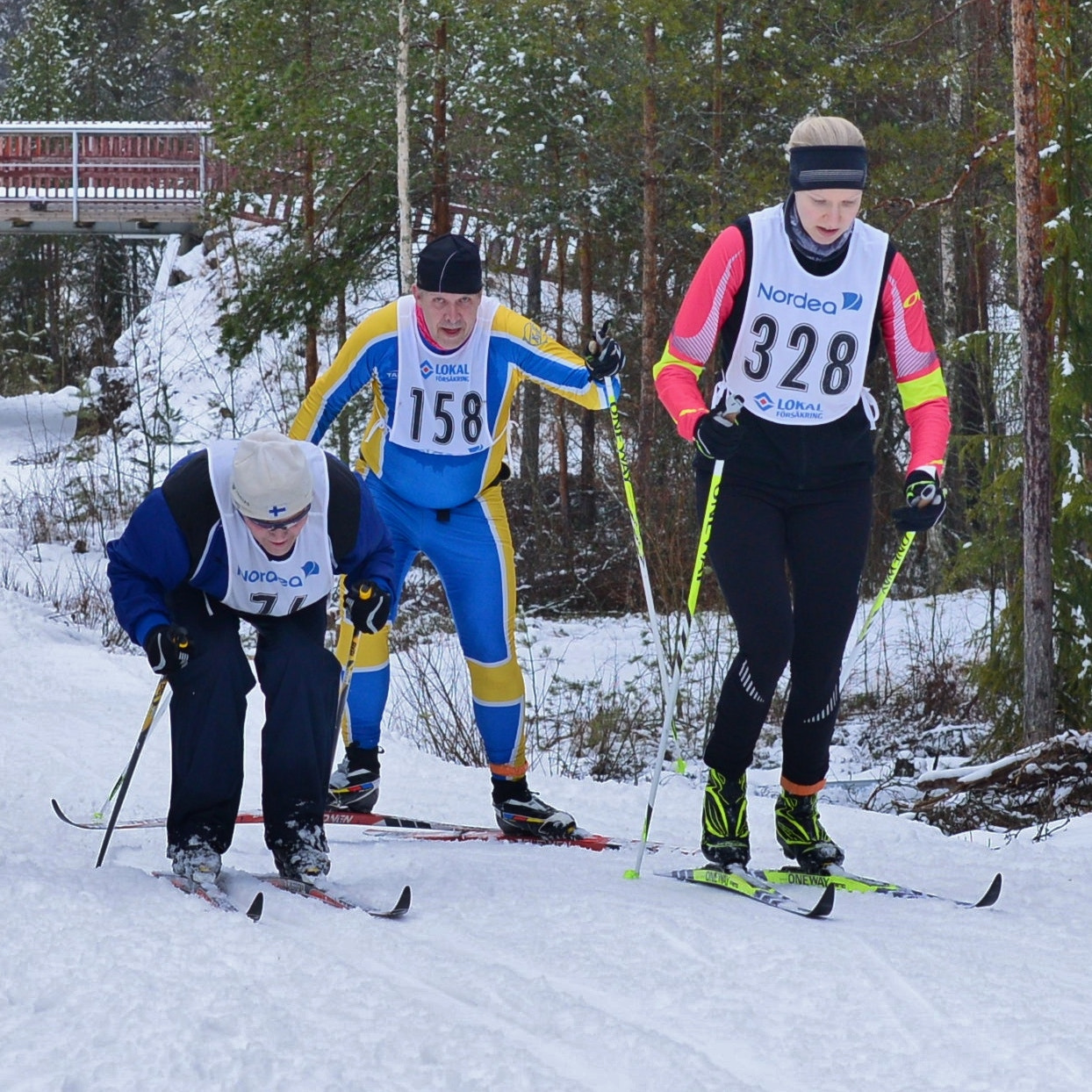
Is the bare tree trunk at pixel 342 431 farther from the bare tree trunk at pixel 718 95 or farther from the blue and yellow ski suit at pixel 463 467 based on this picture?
the blue and yellow ski suit at pixel 463 467

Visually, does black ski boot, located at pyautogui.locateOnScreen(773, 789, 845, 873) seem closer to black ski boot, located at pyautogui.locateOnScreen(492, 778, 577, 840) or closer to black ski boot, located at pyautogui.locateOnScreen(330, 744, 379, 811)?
black ski boot, located at pyautogui.locateOnScreen(492, 778, 577, 840)

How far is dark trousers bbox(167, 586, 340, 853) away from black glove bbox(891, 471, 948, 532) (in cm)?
158

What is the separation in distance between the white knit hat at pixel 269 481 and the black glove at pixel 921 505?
1.55m

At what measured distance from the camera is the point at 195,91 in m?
25.9

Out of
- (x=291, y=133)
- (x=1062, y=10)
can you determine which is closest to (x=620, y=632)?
(x=291, y=133)

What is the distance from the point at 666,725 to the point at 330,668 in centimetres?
Result: 98

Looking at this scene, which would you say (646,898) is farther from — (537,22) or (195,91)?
(195,91)

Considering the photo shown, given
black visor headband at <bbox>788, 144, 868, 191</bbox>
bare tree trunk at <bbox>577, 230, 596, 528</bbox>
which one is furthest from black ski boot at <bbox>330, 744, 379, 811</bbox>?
bare tree trunk at <bbox>577, 230, 596, 528</bbox>

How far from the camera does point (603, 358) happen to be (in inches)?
172

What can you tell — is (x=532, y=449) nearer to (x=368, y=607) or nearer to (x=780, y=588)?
(x=368, y=607)

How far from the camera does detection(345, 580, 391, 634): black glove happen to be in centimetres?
382

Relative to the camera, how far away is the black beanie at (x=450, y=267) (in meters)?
4.41

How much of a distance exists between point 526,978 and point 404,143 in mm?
12552

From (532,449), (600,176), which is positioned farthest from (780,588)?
(532,449)
